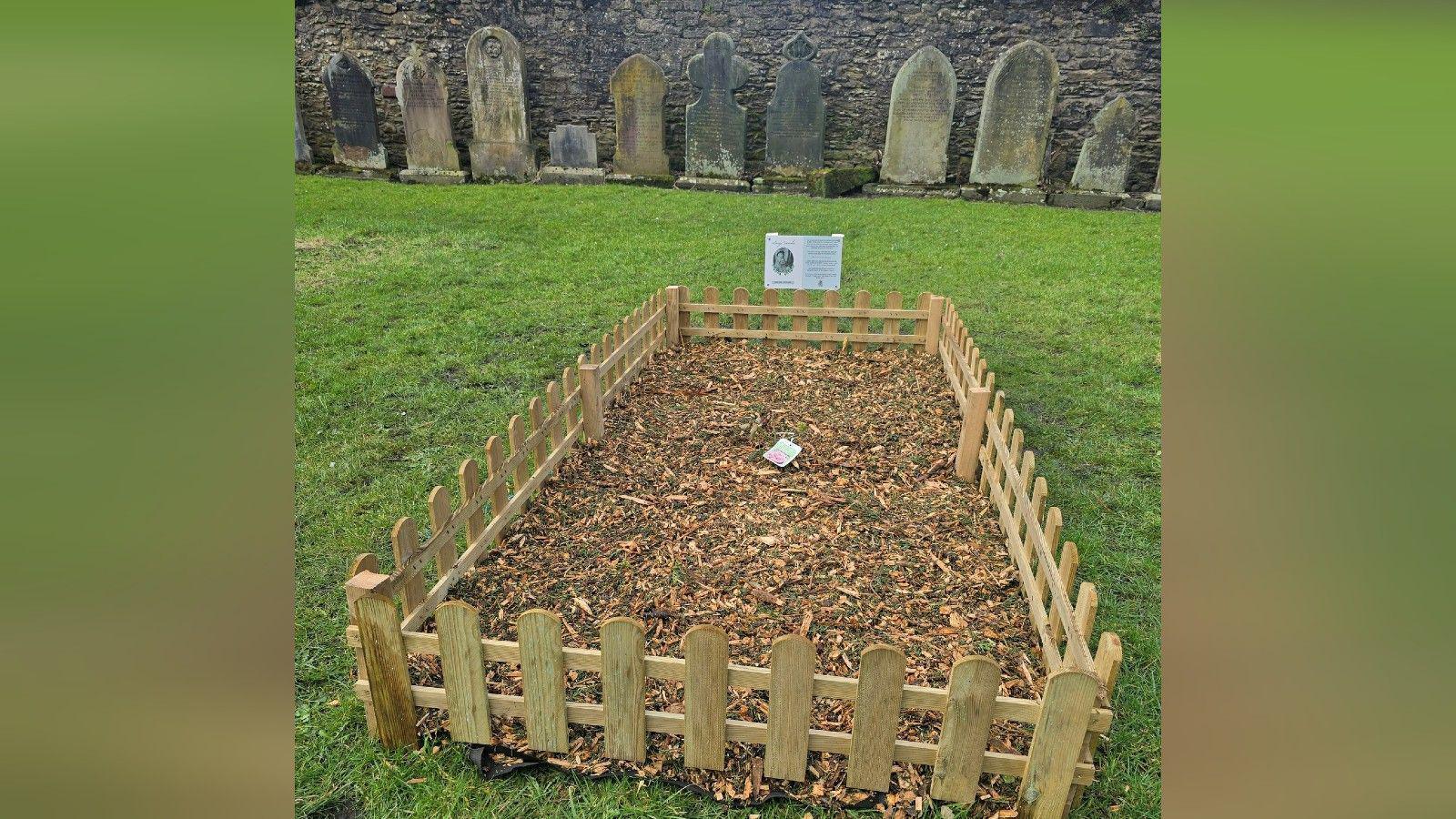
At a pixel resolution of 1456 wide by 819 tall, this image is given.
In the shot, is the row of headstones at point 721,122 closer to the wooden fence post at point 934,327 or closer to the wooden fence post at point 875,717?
the wooden fence post at point 934,327

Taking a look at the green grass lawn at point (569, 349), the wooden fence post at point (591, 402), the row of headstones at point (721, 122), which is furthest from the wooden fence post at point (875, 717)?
the row of headstones at point (721, 122)

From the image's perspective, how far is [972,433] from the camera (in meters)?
4.24

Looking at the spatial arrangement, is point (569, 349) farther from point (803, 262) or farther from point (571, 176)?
point (571, 176)

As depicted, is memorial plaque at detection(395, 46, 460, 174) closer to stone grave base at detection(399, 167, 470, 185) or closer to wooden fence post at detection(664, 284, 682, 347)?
stone grave base at detection(399, 167, 470, 185)

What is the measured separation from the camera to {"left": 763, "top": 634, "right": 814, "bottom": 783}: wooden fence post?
2381 mm

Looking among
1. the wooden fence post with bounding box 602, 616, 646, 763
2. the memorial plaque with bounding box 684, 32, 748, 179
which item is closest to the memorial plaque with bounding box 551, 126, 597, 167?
the memorial plaque with bounding box 684, 32, 748, 179

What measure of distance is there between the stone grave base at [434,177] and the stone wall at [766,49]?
806mm

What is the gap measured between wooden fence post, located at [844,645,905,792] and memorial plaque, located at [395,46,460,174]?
42.4 feet

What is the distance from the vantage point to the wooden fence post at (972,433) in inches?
163
